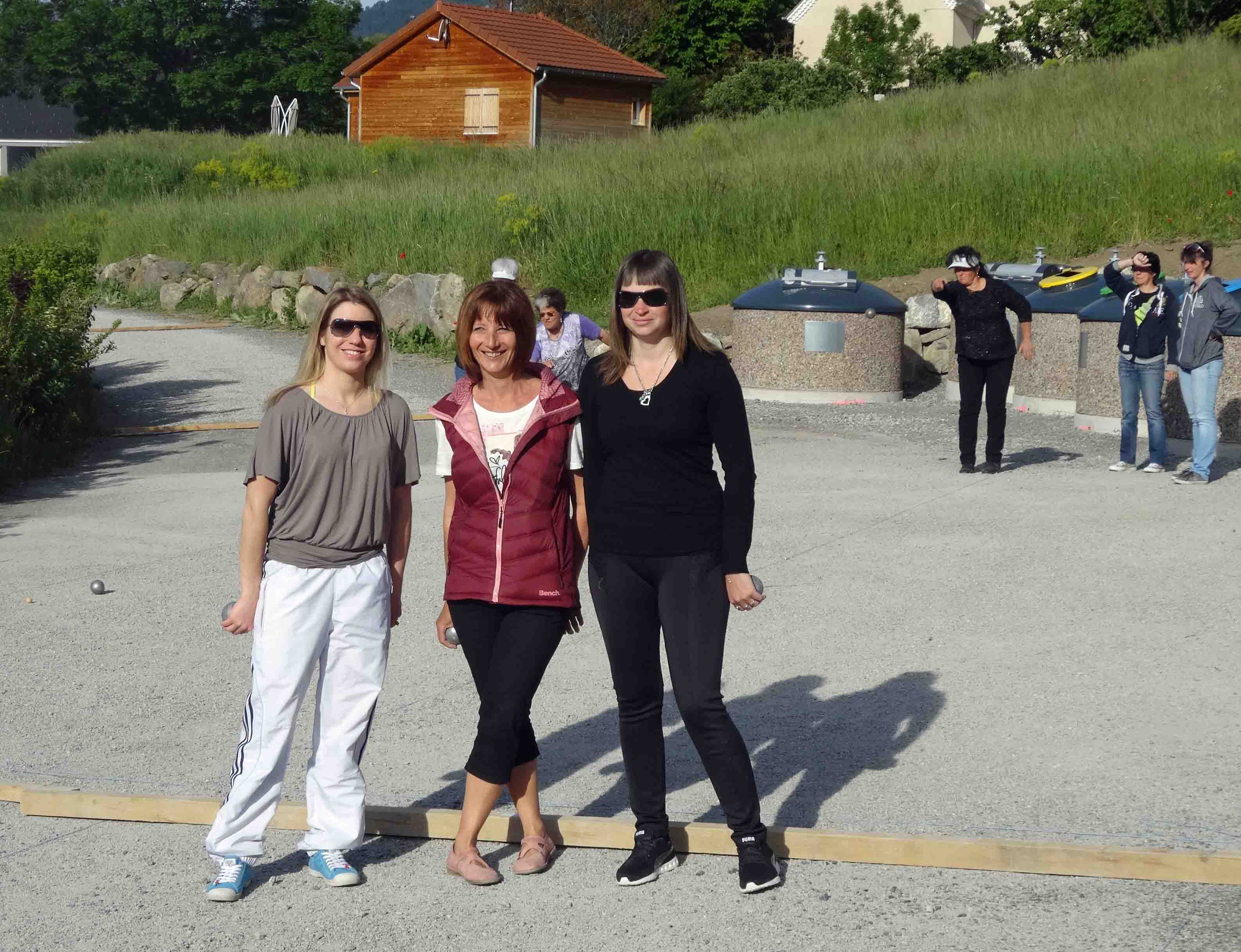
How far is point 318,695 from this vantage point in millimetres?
→ 4410

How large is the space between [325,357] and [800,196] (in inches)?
714

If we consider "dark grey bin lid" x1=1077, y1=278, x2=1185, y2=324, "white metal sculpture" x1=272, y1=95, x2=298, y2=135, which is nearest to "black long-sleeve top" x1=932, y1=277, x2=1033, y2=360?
"dark grey bin lid" x1=1077, y1=278, x2=1185, y2=324

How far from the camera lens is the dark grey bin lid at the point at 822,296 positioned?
642 inches

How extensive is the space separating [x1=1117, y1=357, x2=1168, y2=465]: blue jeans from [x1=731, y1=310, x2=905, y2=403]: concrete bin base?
4.55 meters

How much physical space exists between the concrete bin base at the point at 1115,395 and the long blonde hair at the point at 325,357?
30.9 feet

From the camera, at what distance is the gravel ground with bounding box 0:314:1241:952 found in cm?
410

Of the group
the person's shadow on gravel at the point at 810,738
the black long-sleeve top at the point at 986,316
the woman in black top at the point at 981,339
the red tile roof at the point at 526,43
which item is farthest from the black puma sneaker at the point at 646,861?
the red tile roof at the point at 526,43

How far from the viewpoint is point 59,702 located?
21.2ft

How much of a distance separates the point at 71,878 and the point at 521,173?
23581 mm

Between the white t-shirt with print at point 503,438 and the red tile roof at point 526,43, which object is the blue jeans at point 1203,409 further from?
the red tile roof at point 526,43

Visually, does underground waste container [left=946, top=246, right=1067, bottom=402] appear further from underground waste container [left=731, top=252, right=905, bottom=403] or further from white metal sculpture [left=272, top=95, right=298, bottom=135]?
white metal sculpture [left=272, top=95, right=298, bottom=135]

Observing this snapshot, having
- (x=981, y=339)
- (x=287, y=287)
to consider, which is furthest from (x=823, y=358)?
(x=287, y=287)

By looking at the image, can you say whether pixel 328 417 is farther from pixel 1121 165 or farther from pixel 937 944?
pixel 1121 165

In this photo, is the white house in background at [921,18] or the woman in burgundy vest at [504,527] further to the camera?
the white house in background at [921,18]
